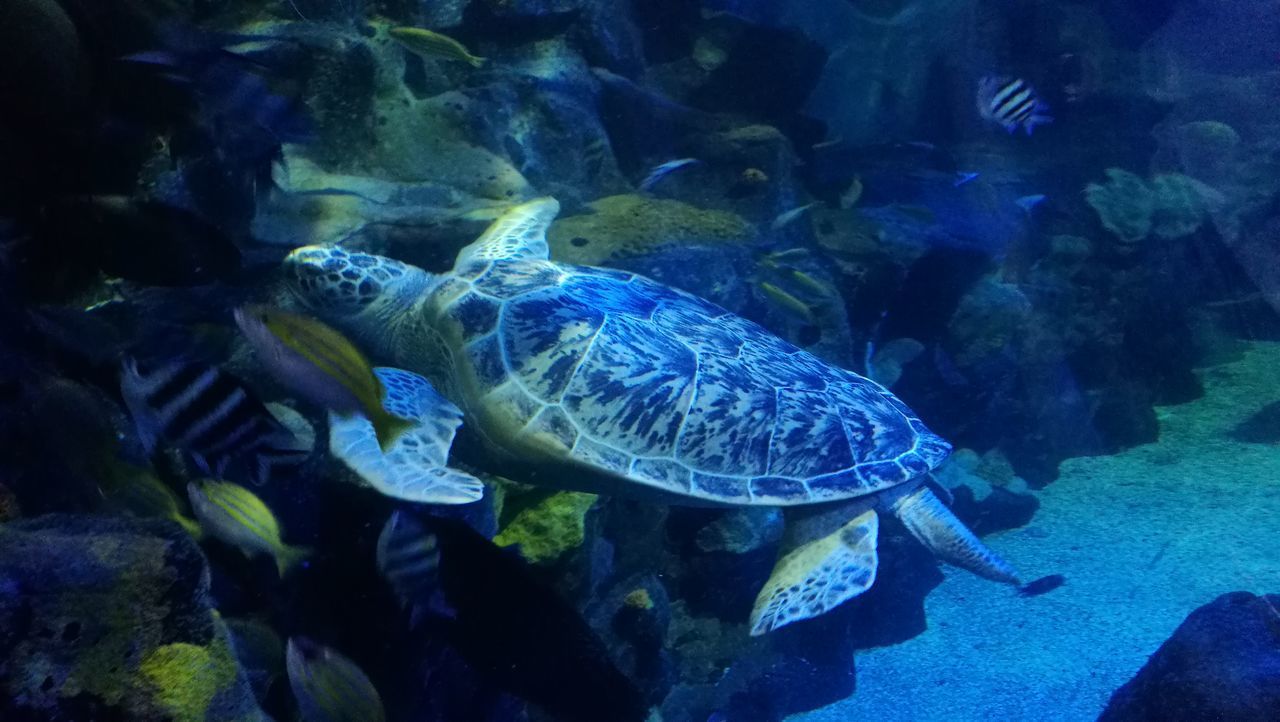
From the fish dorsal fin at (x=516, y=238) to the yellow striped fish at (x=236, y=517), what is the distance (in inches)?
74.4

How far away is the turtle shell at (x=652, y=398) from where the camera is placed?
306 centimetres

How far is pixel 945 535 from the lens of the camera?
3955 mm

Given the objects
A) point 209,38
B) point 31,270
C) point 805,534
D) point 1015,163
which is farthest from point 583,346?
point 1015,163

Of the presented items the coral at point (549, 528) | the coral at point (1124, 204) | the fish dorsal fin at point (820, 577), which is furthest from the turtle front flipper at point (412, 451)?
the coral at point (1124, 204)

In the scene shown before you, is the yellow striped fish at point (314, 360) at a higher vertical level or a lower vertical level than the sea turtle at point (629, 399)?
higher

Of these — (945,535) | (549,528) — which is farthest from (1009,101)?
(549,528)

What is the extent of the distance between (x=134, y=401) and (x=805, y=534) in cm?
324

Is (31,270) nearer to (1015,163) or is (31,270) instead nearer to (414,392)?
(414,392)

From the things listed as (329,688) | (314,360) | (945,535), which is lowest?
(945,535)

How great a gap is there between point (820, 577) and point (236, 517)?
2816 mm

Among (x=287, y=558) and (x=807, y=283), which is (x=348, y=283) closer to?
(x=287, y=558)

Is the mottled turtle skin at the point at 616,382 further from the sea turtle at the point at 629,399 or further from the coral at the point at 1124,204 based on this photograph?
the coral at the point at 1124,204

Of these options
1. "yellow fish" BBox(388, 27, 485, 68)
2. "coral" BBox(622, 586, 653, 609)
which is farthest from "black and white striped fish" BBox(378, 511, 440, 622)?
"yellow fish" BBox(388, 27, 485, 68)

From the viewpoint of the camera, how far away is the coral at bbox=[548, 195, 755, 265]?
15.2 ft
